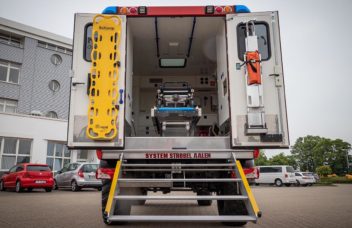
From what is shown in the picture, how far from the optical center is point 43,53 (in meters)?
26.6

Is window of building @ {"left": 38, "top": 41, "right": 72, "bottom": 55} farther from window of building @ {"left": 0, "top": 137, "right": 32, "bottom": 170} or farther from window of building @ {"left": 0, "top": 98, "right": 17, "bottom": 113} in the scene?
window of building @ {"left": 0, "top": 137, "right": 32, "bottom": 170}

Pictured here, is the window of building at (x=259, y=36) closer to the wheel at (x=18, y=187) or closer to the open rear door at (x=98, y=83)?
the open rear door at (x=98, y=83)

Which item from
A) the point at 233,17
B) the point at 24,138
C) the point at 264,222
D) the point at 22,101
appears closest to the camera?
the point at 233,17

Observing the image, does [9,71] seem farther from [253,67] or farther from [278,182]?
[253,67]

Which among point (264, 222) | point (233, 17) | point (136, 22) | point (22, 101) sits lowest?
point (264, 222)

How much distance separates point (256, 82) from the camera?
5.10 meters

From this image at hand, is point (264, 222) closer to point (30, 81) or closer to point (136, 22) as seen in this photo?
point (136, 22)

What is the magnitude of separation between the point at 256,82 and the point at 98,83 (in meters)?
2.54

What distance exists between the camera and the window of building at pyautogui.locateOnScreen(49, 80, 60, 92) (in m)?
27.1

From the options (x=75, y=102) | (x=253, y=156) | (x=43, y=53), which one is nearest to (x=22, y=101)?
(x=43, y=53)

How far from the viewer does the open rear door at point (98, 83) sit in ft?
16.8

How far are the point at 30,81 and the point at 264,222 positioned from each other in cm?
2403

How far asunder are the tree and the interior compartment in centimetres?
8474

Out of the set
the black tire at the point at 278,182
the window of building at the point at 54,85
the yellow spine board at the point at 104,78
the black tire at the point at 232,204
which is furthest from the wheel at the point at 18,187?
the black tire at the point at 278,182
